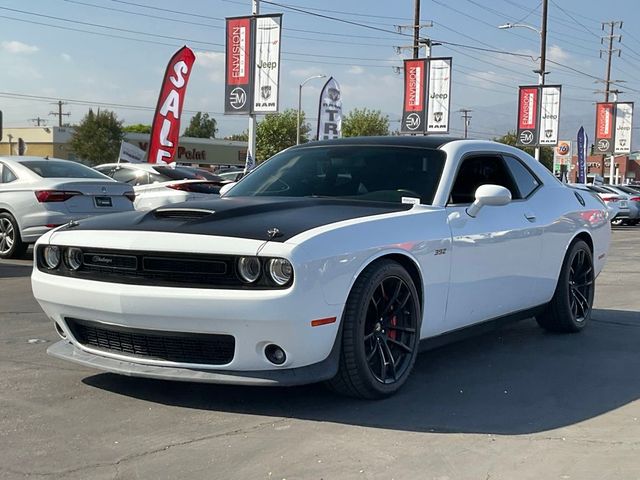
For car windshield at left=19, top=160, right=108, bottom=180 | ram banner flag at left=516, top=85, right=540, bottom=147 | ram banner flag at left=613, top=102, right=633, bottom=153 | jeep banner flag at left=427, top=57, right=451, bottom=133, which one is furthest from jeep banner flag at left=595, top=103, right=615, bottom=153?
car windshield at left=19, top=160, right=108, bottom=180

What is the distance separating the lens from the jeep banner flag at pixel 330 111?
26.2m

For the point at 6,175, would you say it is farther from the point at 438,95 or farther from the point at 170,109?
the point at 438,95

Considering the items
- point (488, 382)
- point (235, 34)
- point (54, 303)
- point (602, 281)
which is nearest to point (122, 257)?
point (54, 303)

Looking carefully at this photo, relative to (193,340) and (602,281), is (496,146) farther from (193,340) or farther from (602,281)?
(602,281)

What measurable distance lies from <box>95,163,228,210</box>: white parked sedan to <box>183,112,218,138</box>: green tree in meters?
104

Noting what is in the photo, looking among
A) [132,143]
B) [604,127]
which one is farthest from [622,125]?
[132,143]

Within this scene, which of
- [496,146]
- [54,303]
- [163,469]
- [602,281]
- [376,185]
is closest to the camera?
[163,469]

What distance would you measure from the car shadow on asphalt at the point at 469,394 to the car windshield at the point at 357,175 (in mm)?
1235

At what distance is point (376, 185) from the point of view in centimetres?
544

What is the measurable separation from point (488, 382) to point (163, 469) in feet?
7.83

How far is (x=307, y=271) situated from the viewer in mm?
4062

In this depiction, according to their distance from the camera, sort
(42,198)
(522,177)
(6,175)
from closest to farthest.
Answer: (522,177), (42,198), (6,175)

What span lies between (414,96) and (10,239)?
2150 cm

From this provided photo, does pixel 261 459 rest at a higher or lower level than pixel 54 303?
lower
